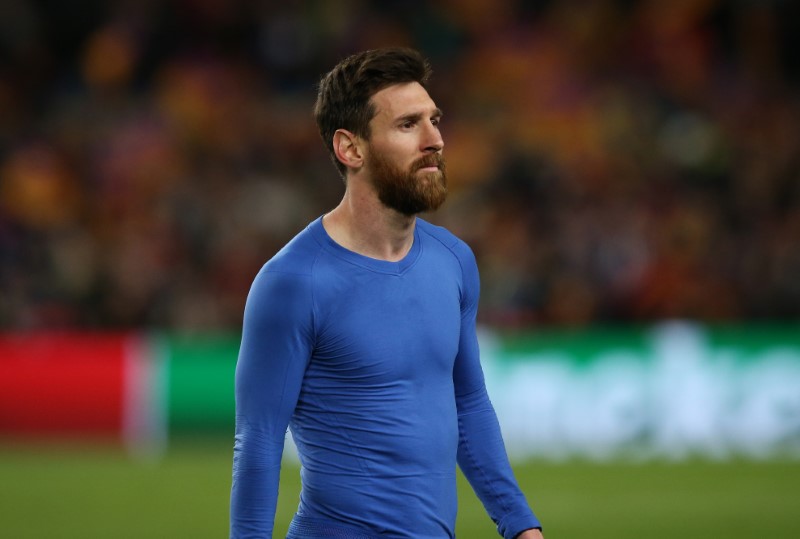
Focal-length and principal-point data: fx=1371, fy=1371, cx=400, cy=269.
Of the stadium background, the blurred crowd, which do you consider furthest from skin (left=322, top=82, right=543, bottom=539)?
the blurred crowd

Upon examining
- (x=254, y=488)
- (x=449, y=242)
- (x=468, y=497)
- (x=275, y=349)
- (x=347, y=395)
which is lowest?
(x=468, y=497)

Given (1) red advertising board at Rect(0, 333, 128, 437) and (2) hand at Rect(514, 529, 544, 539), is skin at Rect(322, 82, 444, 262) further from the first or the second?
(1) red advertising board at Rect(0, 333, 128, 437)

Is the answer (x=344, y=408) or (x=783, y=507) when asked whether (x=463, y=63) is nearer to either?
(x=783, y=507)

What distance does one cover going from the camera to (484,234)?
13.6 metres

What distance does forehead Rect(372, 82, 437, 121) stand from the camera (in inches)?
137

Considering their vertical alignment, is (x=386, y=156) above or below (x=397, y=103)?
below

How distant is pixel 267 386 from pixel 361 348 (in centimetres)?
26

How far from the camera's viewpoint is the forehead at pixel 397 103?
348cm

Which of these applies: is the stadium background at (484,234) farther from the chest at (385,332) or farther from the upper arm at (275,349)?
the upper arm at (275,349)

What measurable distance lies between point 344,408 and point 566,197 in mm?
10525

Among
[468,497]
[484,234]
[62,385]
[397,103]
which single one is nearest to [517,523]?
[397,103]

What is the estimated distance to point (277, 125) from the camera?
1561cm

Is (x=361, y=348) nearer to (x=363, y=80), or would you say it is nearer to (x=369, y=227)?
(x=369, y=227)

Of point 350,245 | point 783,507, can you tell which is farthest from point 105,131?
point 350,245
